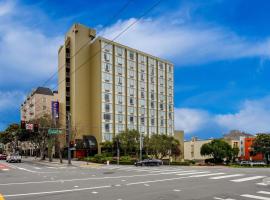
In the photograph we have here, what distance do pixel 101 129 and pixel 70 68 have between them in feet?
52.9

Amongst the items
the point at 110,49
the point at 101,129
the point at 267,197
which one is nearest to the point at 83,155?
the point at 101,129

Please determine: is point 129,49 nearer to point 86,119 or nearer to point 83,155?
point 86,119

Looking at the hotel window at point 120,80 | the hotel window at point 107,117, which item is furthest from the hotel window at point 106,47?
the hotel window at point 107,117

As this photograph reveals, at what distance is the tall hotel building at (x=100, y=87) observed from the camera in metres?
88.1

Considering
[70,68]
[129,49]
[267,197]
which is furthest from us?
[129,49]

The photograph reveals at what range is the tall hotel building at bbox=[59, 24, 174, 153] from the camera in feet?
289

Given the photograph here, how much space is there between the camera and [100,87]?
88.0m

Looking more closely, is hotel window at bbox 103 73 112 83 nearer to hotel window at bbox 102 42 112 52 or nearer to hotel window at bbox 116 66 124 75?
hotel window at bbox 116 66 124 75

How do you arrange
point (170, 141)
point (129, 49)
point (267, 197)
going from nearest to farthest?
point (267, 197), point (170, 141), point (129, 49)

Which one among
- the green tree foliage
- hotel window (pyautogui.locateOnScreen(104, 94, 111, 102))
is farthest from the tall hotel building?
the green tree foliage

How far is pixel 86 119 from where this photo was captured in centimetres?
8988

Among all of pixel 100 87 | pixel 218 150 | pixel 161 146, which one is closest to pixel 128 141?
pixel 161 146

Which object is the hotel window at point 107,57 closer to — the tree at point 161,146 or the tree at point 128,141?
the tree at point 128,141

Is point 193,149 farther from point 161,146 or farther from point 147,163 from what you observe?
point 147,163
